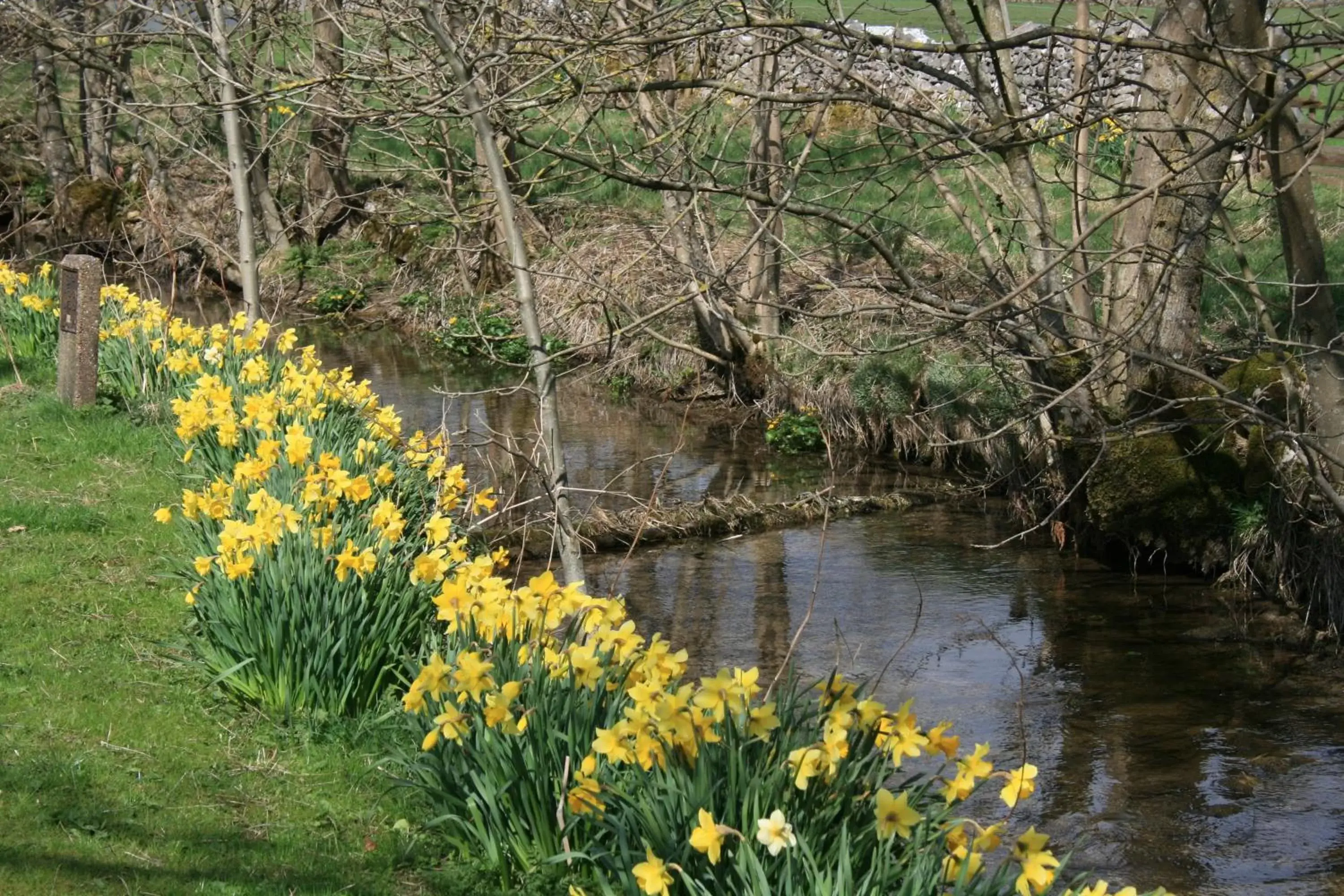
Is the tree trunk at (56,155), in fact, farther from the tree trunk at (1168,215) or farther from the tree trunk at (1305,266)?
the tree trunk at (1305,266)

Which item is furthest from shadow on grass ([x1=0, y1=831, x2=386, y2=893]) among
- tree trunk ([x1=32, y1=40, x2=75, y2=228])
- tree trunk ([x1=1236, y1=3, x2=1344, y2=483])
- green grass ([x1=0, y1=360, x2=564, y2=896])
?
tree trunk ([x1=32, y1=40, x2=75, y2=228])

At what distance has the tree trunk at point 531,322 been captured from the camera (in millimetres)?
5430

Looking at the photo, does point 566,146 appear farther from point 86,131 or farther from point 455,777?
point 86,131

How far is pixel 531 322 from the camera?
5.53m

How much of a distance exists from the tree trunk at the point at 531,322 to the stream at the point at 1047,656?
0.21 meters

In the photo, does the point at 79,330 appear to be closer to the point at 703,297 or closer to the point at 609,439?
the point at 703,297

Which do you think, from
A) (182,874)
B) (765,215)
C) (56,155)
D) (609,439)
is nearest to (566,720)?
(182,874)

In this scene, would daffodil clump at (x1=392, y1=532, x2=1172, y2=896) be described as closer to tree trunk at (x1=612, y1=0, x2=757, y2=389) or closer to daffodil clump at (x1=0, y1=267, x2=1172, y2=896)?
daffodil clump at (x1=0, y1=267, x2=1172, y2=896)

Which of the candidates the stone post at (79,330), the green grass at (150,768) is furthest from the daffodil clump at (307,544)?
the stone post at (79,330)

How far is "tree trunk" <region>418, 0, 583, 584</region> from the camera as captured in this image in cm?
543

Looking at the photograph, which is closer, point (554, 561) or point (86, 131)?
point (554, 561)

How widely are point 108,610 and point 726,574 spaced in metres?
4.31

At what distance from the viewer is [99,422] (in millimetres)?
10086

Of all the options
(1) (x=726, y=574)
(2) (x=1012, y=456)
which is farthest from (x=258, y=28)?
(2) (x=1012, y=456)
